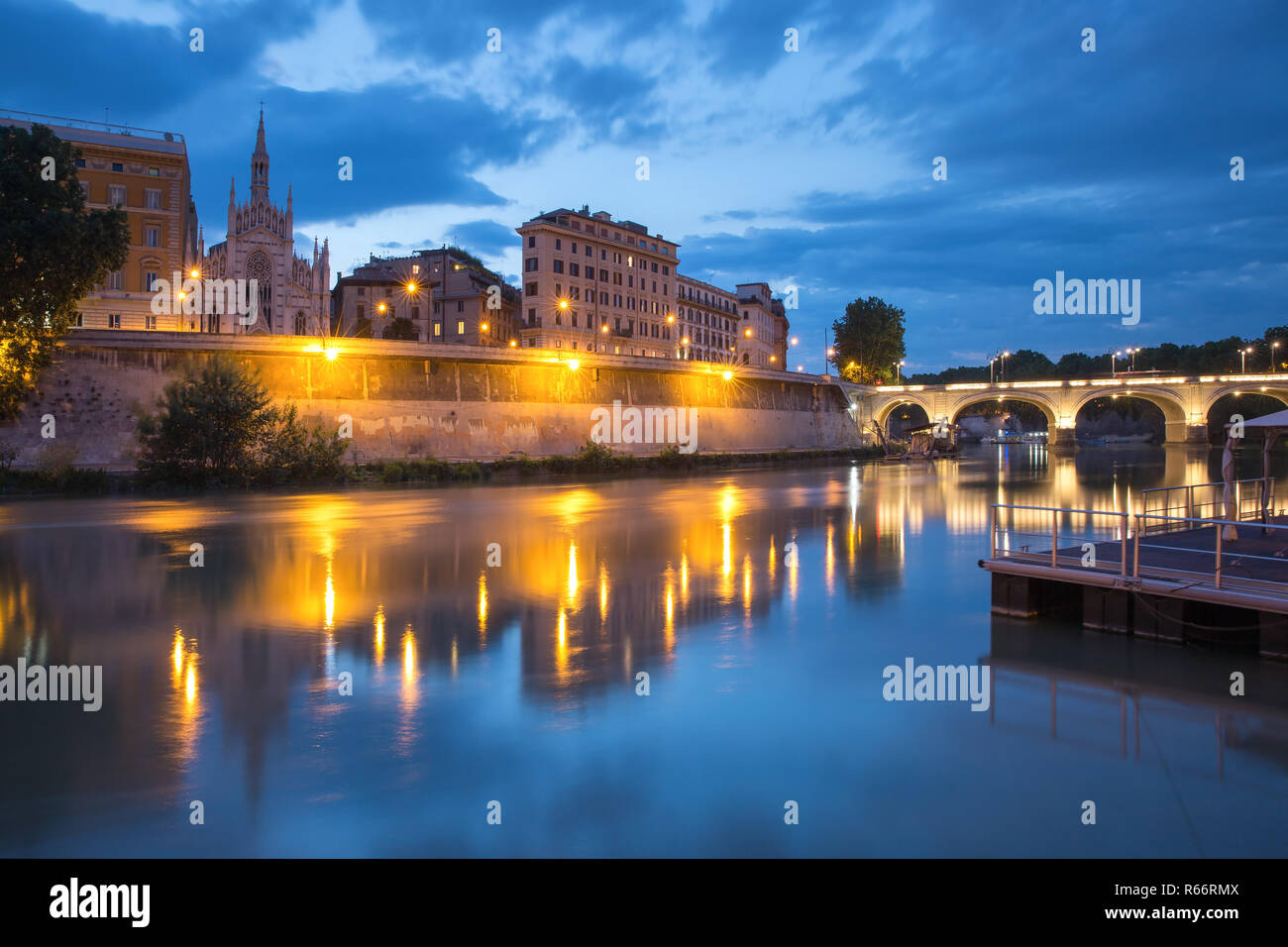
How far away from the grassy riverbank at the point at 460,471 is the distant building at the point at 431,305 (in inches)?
1464

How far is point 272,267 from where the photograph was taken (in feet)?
296

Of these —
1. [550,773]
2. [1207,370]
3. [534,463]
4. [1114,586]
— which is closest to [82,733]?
[550,773]

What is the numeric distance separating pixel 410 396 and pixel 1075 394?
8375 centimetres

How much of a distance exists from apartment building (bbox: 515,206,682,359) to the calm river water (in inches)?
2715

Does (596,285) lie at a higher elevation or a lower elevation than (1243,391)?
higher

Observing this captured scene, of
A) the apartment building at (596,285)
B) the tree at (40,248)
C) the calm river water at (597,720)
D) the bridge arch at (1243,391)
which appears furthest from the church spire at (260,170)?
the bridge arch at (1243,391)

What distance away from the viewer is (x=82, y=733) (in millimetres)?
9906

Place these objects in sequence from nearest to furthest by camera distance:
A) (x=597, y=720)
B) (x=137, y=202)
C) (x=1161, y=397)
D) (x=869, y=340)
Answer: (x=597, y=720) < (x=137, y=202) < (x=1161, y=397) < (x=869, y=340)

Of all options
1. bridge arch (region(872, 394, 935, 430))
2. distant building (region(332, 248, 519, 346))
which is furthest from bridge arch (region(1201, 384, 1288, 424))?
distant building (region(332, 248, 519, 346))

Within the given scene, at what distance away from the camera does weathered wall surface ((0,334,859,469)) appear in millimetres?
45219

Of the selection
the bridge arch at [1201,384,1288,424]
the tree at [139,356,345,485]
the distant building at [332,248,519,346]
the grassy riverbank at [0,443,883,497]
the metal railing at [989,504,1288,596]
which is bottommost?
the metal railing at [989,504,1288,596]

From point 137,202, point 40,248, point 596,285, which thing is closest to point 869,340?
point 596,285

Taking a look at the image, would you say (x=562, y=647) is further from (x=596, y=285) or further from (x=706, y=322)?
(x=706, y=322)

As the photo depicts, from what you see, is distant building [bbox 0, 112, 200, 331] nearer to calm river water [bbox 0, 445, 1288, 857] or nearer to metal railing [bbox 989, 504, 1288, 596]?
calm river water [bbox 0, 445, 1288, 857]
